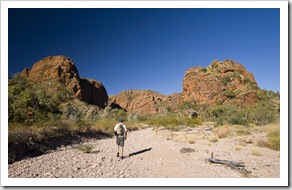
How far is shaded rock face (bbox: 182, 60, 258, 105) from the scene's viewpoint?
189ft

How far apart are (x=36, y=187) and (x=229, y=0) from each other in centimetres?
706

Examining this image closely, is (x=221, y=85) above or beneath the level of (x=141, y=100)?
above

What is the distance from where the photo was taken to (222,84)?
65.3m

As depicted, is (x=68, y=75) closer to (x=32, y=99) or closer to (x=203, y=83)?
(x=203, y=83)

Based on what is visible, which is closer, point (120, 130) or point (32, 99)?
A: point (120, 130)

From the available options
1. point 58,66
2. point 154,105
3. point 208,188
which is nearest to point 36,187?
point 208,188

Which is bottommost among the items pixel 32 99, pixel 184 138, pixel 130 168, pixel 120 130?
pixel 184 138

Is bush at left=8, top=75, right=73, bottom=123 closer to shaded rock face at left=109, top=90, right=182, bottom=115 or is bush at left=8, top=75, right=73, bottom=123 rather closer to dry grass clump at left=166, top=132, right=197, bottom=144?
dry grass clump at left=166, top=132, right=197, bottom=144

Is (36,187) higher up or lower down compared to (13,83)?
lower down

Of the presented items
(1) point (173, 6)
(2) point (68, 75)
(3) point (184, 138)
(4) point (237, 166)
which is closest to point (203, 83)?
(2) point (68, 75)

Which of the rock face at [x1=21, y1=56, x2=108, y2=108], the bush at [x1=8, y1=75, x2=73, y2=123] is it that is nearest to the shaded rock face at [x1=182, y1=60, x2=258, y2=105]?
the rock face at [x1=21, y1=56, x2=108, y2=108]

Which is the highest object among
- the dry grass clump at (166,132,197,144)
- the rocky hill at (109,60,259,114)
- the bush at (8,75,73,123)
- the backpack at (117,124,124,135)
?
the rocky hill at (109,60,259,114)

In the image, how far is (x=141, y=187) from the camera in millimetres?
5422

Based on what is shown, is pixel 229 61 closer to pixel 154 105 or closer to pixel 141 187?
pixel 154 105
